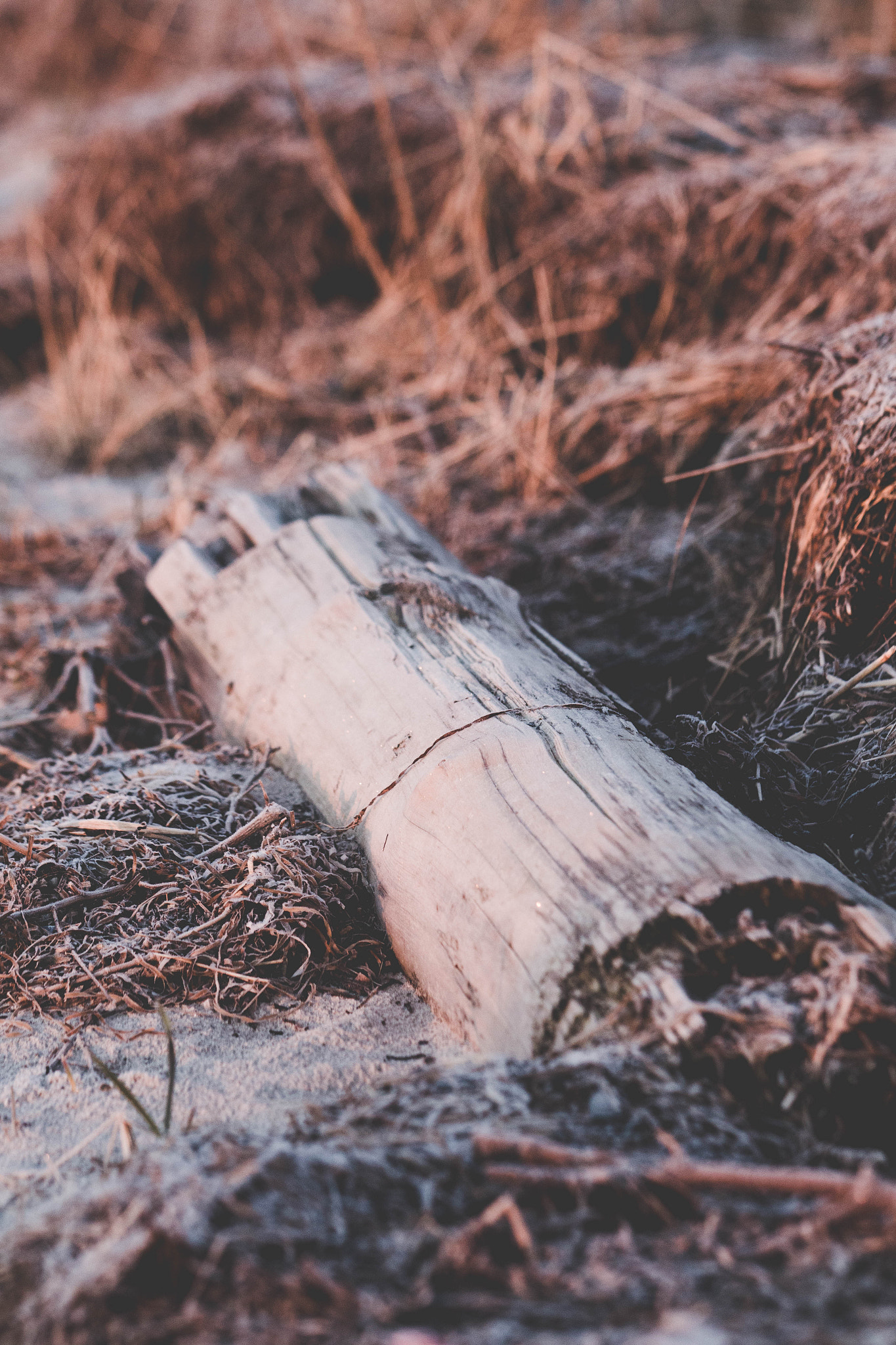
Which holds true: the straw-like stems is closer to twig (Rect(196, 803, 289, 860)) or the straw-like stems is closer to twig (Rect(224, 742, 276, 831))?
twig (Rect(224, 742, 276, 831))

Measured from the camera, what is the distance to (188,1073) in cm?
158

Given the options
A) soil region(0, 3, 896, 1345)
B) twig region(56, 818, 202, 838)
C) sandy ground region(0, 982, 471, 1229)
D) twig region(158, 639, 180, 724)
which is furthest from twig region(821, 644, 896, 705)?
twig region(158, 639, 180, 724)

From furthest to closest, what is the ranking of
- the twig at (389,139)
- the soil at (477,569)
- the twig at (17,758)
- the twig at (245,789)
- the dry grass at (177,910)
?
the twig at (389,139) → the twig at (17,758) → the twig at (245,789) → the dry grass at (177,910) → the soil at (477,569)

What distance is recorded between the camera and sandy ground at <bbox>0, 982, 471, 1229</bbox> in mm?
1405

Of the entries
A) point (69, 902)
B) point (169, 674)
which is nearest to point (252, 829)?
point (69, 902)

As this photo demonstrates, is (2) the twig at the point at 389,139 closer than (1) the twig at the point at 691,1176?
No

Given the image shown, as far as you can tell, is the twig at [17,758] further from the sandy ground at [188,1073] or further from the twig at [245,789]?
the sandy ground at [188,1073]

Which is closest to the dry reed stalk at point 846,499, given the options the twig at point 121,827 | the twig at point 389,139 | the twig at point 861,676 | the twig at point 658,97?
the twig at point 861,676

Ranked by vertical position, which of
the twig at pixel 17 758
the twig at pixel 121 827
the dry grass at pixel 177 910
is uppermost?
the twig at pixel 17 758

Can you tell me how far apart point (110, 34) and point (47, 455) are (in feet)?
20.7

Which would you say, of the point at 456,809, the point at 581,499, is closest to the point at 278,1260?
the point at 456,809

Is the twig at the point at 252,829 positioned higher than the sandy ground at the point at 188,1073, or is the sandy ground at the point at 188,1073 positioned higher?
the twig at the point at 252,829

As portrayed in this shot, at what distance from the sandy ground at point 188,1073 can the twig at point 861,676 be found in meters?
1.09

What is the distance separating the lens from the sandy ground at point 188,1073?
141 cm
